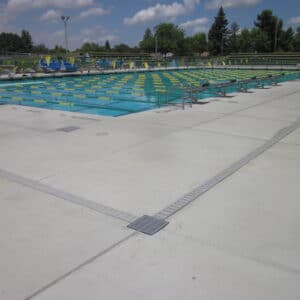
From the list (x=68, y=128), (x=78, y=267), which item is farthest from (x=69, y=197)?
(x=68, y=128)

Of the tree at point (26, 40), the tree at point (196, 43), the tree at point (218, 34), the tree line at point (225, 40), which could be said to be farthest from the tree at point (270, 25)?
the tree at point (26, 40)

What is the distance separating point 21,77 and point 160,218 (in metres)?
22.8

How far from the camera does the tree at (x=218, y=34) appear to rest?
3007 inches

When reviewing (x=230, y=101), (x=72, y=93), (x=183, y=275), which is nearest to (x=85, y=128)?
(x=183, y=275)

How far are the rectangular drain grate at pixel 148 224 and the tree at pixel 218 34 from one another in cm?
7791

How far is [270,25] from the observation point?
71188 millimetres

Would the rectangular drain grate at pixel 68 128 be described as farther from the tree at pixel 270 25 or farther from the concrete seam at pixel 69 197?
the tree at pixel 270 25

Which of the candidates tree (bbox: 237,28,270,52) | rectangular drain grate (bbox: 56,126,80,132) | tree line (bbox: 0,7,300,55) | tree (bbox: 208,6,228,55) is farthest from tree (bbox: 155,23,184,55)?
rectangular drain grate (bbox: 56,126,80,132)

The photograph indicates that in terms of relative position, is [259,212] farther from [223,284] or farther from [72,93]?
[72,93]

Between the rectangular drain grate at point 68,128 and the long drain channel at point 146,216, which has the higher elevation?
the rectangular drain grate at point 68,128

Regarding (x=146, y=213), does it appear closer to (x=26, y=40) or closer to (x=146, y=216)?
(x=146, y=216)

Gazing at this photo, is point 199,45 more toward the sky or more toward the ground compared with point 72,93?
more toward the sky

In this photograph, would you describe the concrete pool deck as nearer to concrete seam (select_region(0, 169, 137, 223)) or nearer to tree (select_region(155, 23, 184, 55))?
concrete seam (select_region(0, 169, 137, 223))

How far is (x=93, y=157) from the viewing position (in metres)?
5.62
